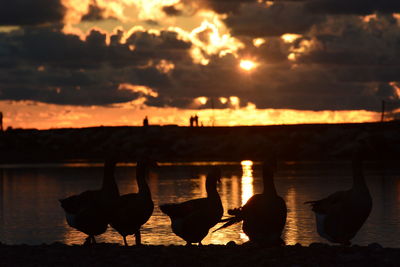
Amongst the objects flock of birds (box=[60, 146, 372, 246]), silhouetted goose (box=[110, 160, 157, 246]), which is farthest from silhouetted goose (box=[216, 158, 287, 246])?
silhouetted goose (box=[110, 160, 157, 246])

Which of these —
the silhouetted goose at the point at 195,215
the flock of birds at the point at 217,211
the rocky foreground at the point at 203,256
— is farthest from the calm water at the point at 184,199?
the rocky foreground at the point at 203,256

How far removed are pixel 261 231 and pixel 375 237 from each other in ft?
42.0

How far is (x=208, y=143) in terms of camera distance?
16125cm

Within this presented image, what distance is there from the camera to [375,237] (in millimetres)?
29375

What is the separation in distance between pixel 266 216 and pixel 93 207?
4394 millimetres

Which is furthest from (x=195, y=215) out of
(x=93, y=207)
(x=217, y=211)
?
(x=93, y=207)

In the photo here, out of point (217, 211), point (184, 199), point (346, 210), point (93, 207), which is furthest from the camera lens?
point (184, 199)

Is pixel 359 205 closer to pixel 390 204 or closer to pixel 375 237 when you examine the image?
pixel 375 237

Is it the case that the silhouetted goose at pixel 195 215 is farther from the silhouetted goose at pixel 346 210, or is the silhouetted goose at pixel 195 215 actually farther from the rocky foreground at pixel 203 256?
the silhouetted goose at pixel 346 210

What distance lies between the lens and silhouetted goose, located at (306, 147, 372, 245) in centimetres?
1716

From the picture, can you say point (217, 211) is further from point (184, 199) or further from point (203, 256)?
point (184, 199)

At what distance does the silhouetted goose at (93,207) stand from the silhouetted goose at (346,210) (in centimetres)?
507

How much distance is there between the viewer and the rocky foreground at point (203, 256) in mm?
15812

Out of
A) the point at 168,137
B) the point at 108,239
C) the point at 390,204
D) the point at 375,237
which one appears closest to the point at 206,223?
the point at 108,239
